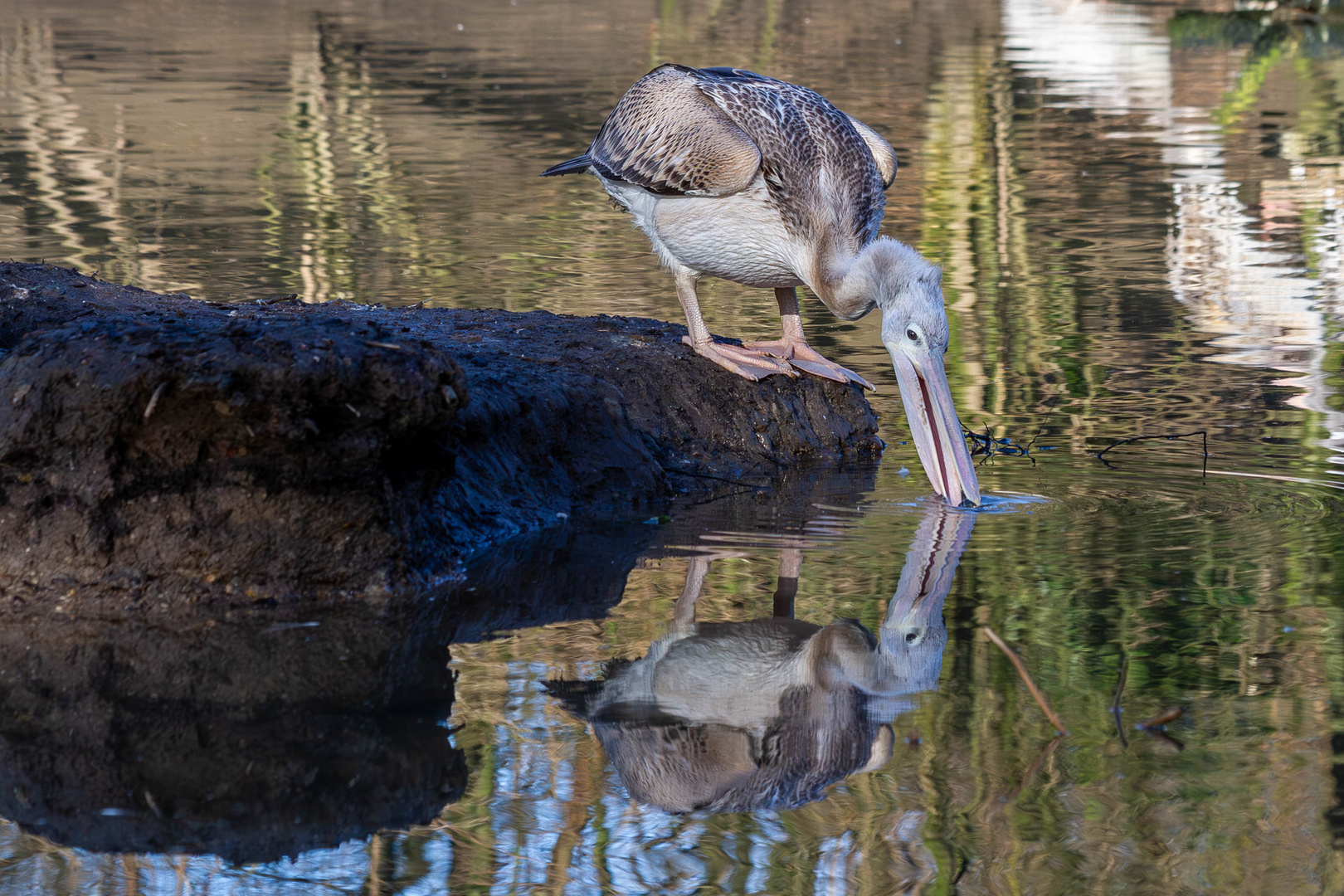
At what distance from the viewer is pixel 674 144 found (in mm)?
6172

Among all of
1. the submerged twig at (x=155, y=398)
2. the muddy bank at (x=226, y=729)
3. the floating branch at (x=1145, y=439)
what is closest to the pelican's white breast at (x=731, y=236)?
the floating branch at (x=1145, y=439)

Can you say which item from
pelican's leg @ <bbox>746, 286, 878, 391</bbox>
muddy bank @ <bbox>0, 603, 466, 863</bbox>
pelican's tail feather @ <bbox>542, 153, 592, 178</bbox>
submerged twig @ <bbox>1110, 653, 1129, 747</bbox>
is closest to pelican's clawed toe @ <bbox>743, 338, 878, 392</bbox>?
pelican's leg @ <bbox>746, 286, 878, 391</bbox>

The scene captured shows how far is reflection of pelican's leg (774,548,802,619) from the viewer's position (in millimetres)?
4668

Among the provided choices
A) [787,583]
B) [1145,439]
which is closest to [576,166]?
[1145,439]

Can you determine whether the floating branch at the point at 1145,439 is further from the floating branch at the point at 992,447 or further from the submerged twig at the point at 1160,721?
the submerged twig at the point at 1160,721

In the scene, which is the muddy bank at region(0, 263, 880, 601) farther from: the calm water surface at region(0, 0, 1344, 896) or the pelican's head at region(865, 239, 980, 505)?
the pelican's head at region(865, 239, 980, 505)

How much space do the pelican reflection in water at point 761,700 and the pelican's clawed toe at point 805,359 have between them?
1798 millimetres

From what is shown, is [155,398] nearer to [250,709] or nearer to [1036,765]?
[250,709]

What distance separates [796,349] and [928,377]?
1.16 m

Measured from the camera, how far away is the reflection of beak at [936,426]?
5562 millimetres

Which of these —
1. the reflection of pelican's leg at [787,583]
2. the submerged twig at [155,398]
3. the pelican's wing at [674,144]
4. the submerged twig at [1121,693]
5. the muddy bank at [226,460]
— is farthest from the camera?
the pelican's wing at [674,144]

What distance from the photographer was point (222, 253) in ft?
34.3

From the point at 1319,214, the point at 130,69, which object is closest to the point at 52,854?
the point at 1319,214

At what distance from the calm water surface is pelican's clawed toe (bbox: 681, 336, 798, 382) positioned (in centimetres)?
53
